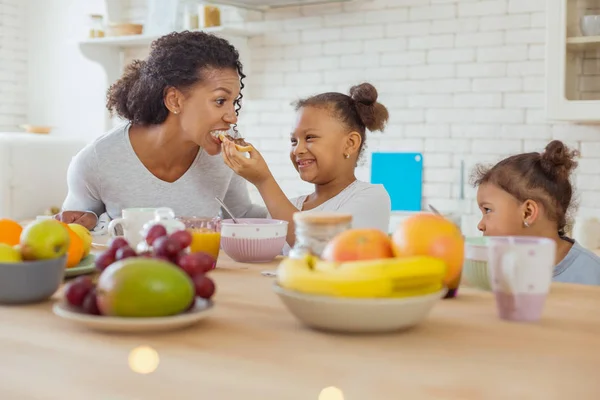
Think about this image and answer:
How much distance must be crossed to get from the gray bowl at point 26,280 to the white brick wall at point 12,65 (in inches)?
170

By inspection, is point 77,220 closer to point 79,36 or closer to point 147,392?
point 147,392

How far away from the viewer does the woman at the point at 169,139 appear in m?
2.57

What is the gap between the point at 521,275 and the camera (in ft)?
3.51

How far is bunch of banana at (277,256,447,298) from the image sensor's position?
3.11 feet

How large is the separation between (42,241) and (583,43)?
8.93 feet

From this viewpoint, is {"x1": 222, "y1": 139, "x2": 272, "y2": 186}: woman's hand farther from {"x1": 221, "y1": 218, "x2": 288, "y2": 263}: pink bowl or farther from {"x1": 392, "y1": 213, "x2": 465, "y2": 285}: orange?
{"x1": 392, "y1": 213, "x2": 465, "y2": 285}: orange

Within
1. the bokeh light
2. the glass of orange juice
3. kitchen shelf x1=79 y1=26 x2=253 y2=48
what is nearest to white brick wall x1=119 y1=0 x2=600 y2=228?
kitchen shelf x1=79 y1=26 x2=253 y2=48

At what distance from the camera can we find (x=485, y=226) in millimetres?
2277

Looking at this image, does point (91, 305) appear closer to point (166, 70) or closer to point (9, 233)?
point (9, 233)

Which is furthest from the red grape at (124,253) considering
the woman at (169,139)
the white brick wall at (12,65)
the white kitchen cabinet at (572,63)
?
the white brick wall at (12,65)

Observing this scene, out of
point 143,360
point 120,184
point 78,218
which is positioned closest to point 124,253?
point 143,360

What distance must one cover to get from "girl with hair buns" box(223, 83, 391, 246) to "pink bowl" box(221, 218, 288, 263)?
62 cm

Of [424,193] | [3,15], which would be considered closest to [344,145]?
[424,193]

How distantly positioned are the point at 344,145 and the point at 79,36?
3.13 m
